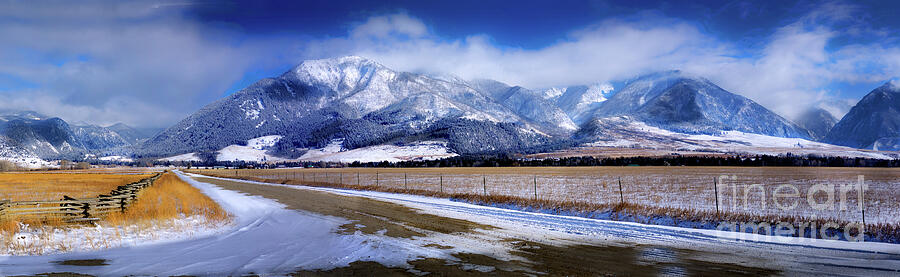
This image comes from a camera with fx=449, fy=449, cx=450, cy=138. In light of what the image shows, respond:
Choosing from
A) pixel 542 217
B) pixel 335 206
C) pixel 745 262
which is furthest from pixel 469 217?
pixel 745 262

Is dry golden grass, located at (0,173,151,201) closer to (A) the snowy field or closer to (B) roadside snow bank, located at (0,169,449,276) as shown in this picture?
(A) the snowy field

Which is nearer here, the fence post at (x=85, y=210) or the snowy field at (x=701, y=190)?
the fence post at (x=85, y=210)

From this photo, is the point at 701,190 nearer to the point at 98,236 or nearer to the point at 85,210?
the point at 98,236

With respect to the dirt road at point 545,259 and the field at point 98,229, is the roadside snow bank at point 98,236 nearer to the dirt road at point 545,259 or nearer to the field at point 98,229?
the field at point 98,229

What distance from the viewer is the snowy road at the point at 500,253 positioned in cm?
943

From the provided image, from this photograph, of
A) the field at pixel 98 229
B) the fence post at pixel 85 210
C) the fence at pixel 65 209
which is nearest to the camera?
the field at pixel 98 229

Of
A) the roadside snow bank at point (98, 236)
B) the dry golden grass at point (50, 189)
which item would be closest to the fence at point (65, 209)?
the roadside snow bank at point (98, 236)

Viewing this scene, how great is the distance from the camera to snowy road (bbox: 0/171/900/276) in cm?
943

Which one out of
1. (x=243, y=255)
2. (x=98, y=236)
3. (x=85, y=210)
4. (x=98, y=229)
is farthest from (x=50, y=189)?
(x=243, y=255)

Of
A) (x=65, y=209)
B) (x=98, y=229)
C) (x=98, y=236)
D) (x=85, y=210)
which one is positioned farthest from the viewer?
(x=85, y=210)

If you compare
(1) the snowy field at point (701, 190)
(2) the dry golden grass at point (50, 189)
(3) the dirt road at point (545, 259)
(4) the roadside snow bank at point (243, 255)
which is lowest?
(1) the snowy field at point (701, 190)

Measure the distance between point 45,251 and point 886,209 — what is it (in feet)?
108

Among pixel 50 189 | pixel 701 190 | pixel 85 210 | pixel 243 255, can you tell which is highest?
pixel 85 210

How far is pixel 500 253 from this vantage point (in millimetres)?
11031
